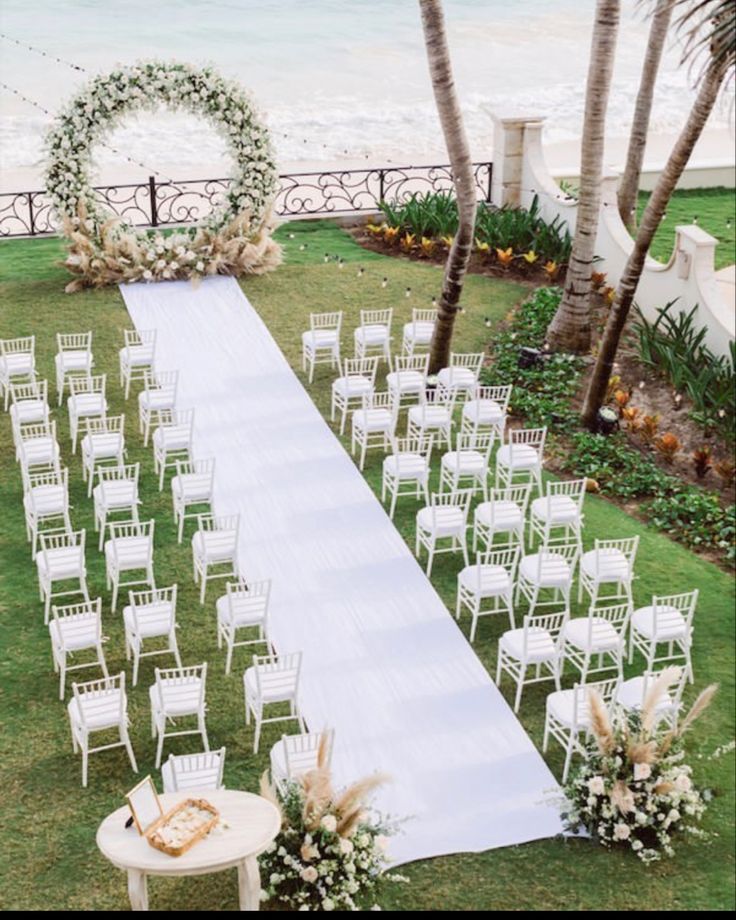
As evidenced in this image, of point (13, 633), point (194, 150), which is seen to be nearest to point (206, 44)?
point (194, 150)

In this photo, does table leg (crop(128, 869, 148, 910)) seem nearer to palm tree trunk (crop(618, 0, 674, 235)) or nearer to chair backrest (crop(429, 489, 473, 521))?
chair backrest (crop(429, 489, 473, 521))

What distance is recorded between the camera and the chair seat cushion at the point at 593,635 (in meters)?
14.9

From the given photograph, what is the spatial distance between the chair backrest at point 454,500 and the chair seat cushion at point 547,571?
1.23 meters

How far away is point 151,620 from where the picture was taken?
15.2 meters

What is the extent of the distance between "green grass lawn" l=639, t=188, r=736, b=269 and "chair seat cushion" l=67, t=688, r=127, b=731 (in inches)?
617

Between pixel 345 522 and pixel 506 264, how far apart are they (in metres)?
9.07

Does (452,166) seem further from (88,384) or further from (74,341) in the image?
(74,341)

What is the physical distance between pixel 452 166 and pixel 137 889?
1180 cm

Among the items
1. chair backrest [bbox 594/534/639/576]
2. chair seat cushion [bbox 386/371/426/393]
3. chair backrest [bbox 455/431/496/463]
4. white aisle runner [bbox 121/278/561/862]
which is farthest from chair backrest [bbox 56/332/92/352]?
chair backrest [bbox 594/534/639/576]

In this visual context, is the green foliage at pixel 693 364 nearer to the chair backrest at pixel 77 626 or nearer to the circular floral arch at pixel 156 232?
the circular floral arch at pixel 156 232

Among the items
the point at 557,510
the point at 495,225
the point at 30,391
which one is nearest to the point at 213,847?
the point at 557,510

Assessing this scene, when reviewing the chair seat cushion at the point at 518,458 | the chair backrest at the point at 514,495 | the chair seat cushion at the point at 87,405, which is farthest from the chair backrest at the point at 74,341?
the chair backrest at the point at 514,495

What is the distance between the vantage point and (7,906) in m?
12.5

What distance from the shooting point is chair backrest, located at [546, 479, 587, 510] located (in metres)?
17.7
